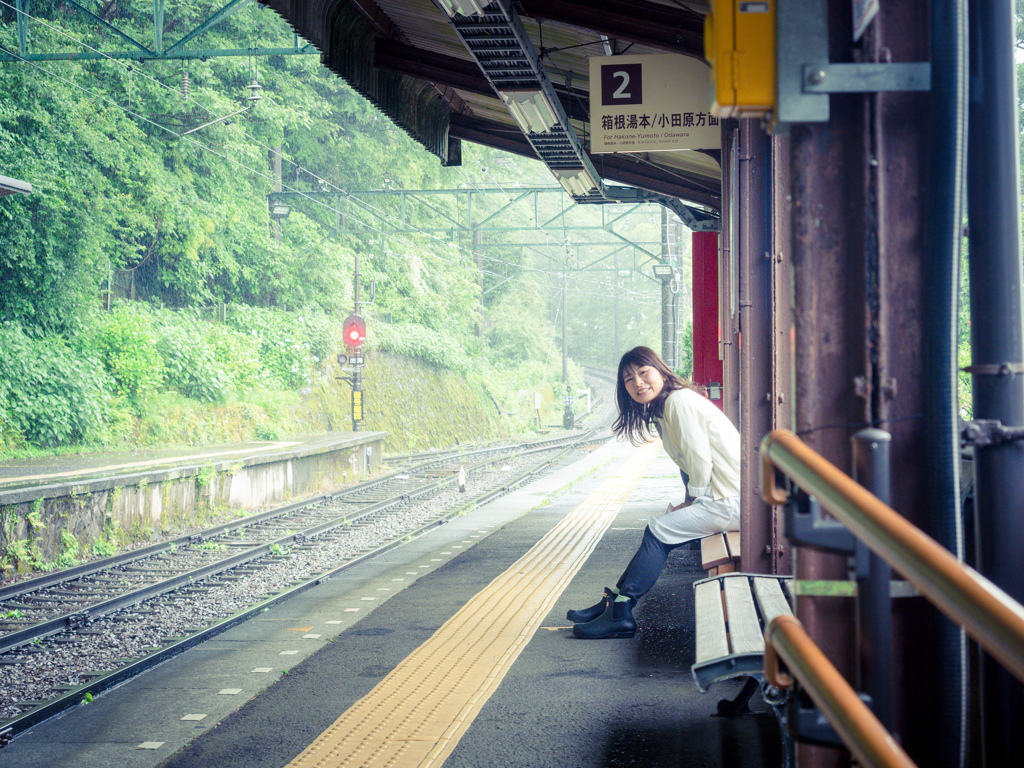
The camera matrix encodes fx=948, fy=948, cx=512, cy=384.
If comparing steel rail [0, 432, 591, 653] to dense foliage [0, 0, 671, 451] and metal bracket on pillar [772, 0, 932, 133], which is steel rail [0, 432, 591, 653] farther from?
metal bracket on pillar [772, 0, 932, 133]

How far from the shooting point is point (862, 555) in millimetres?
1860

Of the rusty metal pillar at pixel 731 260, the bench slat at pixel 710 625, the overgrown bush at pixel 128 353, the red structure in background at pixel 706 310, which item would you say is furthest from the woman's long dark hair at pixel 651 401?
the overgrown bush at pixel 128 353

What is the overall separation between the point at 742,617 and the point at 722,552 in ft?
4.80

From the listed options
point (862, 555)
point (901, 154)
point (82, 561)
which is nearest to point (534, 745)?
point (862, 555)

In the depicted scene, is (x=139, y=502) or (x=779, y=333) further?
(x=139, y=502)

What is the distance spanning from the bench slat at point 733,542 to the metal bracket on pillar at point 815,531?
2975mm

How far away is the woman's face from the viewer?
5.17 m

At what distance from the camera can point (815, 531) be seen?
6.28ft

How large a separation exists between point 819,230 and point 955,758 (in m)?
1.21

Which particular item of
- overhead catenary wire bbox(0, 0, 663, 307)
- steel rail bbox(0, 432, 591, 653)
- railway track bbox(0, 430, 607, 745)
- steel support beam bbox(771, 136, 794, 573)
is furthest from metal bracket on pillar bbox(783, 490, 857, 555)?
overhead catenary wire bbox(0, 0, 663, 307)

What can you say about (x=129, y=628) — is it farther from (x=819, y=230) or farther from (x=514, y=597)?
(x=819, y=230)

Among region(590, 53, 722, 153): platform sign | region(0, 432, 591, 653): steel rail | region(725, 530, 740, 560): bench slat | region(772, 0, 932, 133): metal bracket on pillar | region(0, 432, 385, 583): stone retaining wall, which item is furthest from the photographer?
region(0, 432, 385, 583): stone retaining wall

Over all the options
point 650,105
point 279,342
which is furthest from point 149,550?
point 279,342

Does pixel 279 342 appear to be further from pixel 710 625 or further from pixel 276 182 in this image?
pixel 710 625
